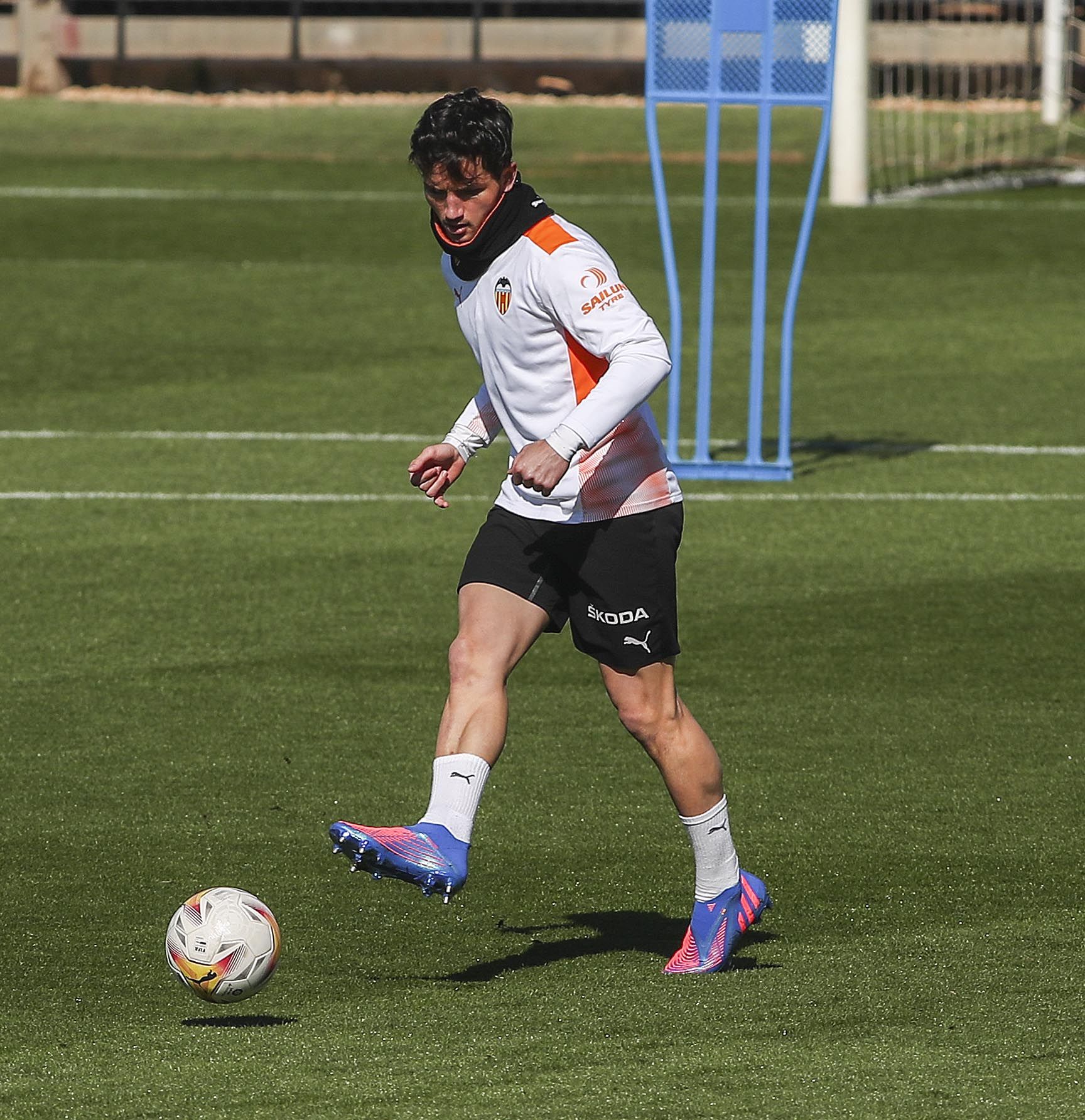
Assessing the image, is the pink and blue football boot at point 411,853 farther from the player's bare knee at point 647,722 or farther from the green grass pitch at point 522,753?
the player's bare knee at point 647,722

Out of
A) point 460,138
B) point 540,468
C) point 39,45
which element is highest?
point 39,45

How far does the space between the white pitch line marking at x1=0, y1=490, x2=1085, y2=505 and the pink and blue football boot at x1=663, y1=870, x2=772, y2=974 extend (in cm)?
623

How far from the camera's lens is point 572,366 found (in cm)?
523

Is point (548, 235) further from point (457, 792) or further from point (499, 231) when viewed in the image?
point (457, 792)

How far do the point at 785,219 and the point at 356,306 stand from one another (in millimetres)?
6695

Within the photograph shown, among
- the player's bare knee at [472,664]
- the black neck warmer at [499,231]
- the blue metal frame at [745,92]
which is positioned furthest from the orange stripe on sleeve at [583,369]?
the blue metal frame at [745,92]

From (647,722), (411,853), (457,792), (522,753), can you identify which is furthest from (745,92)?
(411,853)

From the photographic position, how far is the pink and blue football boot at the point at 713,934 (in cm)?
532

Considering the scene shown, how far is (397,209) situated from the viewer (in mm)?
24812

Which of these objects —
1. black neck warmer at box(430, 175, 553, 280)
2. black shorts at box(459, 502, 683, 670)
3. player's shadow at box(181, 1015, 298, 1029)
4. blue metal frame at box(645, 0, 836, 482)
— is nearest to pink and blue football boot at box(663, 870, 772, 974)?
black shorts at box(459, 502, 683, 670)

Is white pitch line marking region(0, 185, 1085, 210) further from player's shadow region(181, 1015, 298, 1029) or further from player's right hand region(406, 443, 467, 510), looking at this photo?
player's shadow region(181, 1015, 298, 1029)

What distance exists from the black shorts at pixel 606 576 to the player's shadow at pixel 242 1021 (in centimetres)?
112

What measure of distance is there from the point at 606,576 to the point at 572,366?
50 cm

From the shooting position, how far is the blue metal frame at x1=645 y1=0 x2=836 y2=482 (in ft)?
37.2
